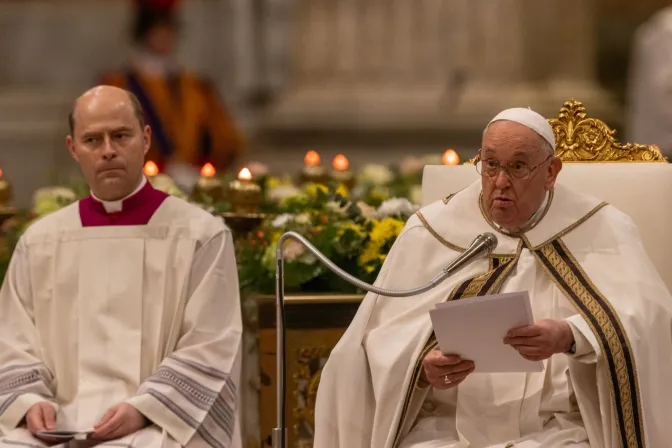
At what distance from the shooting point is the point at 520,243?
536cm

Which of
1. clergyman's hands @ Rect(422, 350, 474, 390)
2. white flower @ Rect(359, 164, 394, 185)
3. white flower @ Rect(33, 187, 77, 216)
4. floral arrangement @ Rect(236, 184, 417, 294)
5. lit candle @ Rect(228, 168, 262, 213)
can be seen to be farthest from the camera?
white flower @ Rect(359, 164, 394, 185)

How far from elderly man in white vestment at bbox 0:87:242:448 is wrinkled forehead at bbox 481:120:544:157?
109 cm

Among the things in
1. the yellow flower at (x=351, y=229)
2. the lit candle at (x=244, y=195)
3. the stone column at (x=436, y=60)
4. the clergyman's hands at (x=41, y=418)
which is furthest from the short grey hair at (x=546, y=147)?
the stone column at (x=436, y=60)

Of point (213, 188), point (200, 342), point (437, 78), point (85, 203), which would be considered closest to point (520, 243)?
point (200, 342)

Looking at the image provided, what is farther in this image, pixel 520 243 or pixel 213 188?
pixel 213 188

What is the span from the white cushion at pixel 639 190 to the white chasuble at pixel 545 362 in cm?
29

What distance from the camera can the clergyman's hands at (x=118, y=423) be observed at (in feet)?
17.3

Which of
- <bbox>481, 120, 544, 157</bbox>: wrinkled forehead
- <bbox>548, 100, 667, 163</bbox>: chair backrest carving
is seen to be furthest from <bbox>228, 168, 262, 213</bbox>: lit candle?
<bbox>481, 120, 544, 157</bbox>: wrinkled forehead

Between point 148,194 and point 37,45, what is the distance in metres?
6.75

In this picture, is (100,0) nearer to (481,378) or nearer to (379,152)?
(379,152)

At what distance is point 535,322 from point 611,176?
3.44ft

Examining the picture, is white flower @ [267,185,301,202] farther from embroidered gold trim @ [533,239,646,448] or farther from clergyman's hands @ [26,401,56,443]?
embroidered gold trim @ [533,239,646,448]

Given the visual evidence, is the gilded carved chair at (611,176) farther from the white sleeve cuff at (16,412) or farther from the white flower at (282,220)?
the white sleeve cuff at (16,412)

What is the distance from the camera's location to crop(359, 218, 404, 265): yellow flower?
21.5 feet
